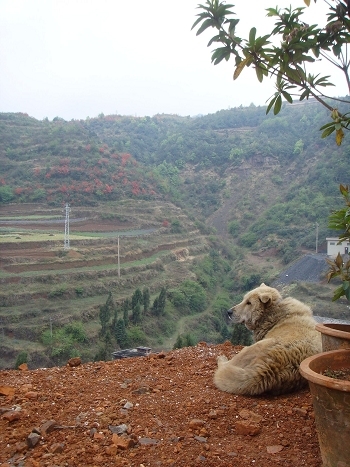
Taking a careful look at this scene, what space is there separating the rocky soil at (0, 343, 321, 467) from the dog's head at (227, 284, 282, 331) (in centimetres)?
90

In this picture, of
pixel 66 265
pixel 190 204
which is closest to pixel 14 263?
pixel 66 265

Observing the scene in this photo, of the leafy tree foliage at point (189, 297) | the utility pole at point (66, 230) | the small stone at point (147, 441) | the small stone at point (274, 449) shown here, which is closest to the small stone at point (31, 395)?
the small stone at point (147, 441)

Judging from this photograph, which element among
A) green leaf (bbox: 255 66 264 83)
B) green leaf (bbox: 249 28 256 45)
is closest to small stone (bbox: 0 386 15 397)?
green leaf (bbox: 255 66 264 83)

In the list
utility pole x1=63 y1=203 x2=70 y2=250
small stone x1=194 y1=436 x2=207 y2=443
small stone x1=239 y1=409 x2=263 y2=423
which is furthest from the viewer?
utility pole x1=63 y1=203 x2=70 y2=250

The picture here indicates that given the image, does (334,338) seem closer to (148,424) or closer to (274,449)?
(274,449)

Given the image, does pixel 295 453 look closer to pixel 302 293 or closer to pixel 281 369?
pixel 281 369

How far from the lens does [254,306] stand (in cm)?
519

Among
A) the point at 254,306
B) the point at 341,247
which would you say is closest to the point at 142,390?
the point at 254,306

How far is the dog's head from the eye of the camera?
5109 millimetres

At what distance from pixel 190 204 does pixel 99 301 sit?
34535 millimetres

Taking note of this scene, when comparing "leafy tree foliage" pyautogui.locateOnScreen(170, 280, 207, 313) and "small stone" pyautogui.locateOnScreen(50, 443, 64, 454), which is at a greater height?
"small stone" pyautogui.locateOnScreen(50, 443, 64, 454)

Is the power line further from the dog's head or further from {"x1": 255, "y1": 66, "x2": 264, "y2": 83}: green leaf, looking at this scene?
{"x1": 255, "y1": 66, "x2": 264, "y2": 83}: green leaf

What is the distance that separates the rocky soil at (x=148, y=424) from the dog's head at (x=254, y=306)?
0.90 meters

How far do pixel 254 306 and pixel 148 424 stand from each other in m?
2.21
